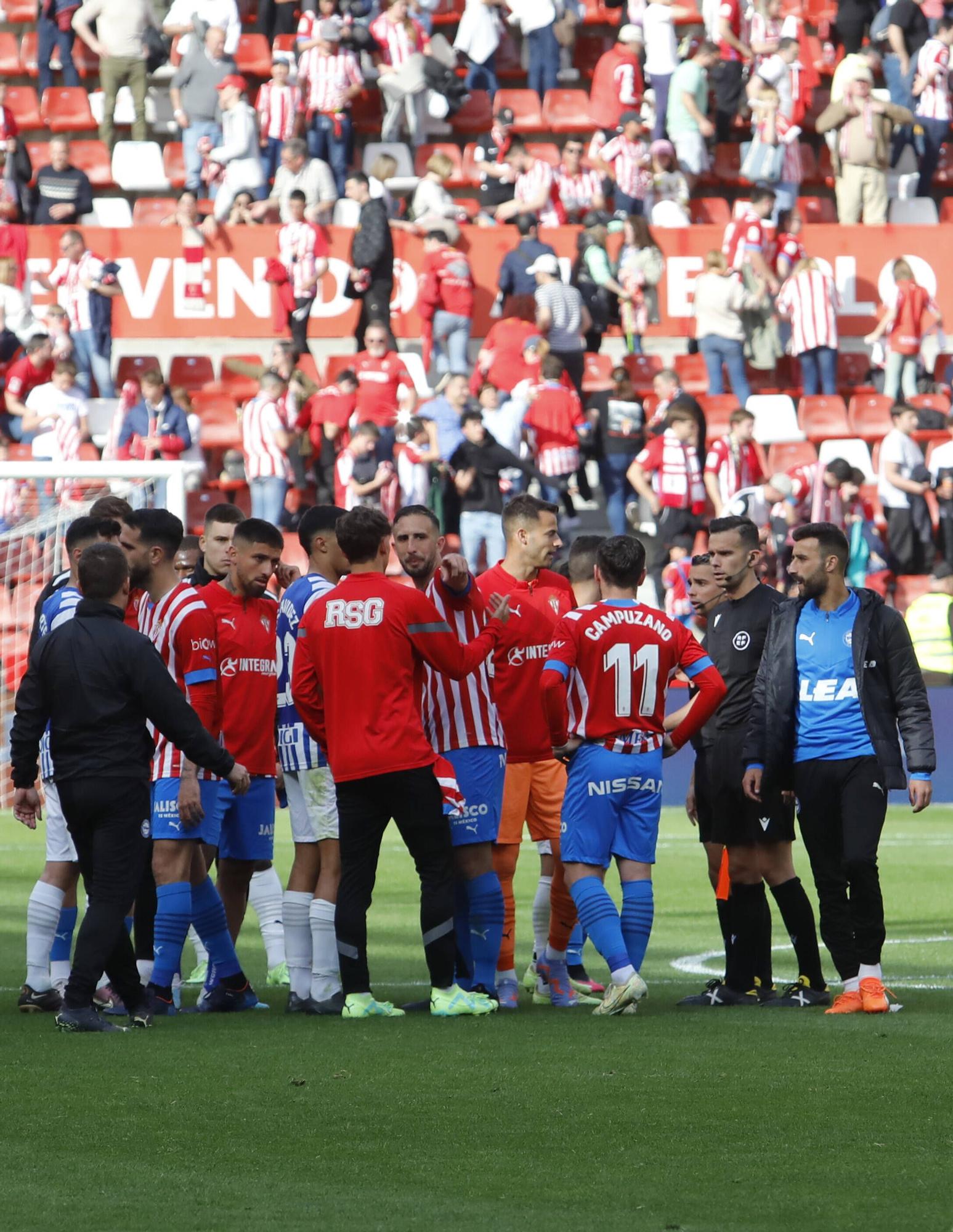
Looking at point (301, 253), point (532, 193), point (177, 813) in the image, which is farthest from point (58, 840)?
point (532, 193)

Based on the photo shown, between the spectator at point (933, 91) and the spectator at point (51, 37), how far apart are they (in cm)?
996

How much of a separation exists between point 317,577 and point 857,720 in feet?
7.06

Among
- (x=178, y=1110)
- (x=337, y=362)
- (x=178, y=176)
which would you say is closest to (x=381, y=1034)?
(x=178, y=1110)

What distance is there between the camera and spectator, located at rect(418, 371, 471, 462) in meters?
19.2

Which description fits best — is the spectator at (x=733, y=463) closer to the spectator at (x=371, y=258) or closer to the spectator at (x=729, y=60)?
the spectator at (x=371, y=258)

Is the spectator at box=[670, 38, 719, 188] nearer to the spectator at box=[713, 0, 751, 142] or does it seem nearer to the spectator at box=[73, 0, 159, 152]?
the spectator at box=[713, 0, 751, 142]

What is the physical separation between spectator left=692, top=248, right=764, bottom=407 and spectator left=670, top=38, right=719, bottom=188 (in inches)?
79.0

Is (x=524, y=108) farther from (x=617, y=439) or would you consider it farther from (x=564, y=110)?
(x=617, y=439)

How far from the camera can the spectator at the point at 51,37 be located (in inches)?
942

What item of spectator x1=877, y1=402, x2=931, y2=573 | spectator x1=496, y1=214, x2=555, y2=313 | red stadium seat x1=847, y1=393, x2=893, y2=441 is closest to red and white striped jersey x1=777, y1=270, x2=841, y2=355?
red stadium seat x1=847, y1=393, x2=893, y2=441

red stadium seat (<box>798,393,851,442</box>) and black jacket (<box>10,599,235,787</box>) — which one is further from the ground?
red stadium seat (<box>798,393,851,442</box>)

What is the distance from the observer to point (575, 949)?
342 inches

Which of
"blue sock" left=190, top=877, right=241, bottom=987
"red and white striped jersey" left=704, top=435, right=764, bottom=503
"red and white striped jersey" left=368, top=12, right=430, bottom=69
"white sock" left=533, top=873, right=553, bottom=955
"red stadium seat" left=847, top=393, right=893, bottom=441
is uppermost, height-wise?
"red and white striped jersey" left=368, top=12, right=430, bottom=69

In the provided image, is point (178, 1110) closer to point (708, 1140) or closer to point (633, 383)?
point (708, 1140)
